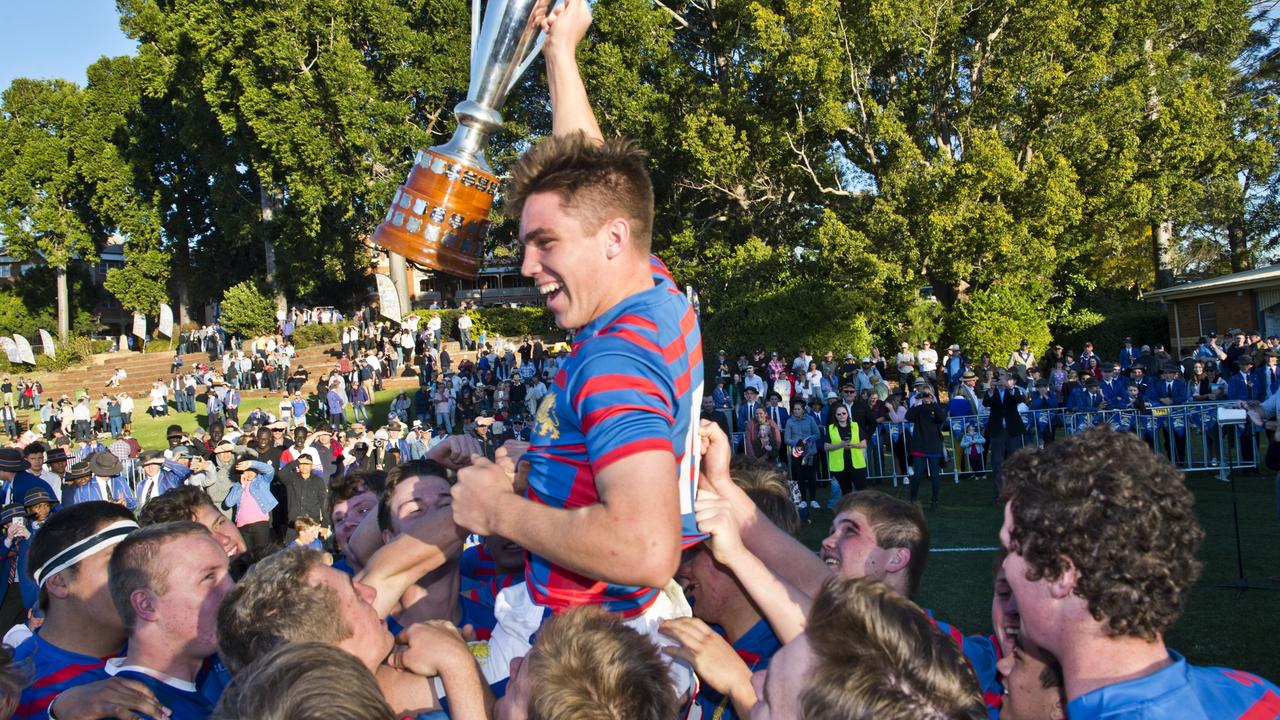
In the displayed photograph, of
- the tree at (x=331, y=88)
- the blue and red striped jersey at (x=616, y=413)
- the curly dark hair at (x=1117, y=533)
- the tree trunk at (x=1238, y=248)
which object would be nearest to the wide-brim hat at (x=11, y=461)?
the blue and red striped jersey at (x=616, y=413)

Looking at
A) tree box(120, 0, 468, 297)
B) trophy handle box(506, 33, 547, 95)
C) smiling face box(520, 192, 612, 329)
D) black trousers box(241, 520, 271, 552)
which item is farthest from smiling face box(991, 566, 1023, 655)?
tree box(120, 0, 468, 297)

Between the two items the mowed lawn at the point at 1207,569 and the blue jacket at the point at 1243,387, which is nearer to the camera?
the mowed lawn at the point at 1207,569

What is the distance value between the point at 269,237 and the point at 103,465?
31606 mm

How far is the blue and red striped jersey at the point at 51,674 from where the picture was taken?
9.96 feet

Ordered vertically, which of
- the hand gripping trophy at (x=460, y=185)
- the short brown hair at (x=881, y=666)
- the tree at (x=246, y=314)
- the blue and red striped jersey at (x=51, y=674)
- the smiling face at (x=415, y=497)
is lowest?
the blue and red striped jersey at (x=51, y=674)

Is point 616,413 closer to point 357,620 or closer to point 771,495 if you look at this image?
point 357,620

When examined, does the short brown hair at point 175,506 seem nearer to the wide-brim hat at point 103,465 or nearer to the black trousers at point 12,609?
the black trousers at point 12,609

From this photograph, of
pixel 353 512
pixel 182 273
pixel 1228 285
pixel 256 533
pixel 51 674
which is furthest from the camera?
pixel 182 273

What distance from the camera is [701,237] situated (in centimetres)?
3297

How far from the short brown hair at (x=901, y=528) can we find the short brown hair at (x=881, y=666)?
1.40 metres

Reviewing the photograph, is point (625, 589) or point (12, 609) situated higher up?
point (625, 589)

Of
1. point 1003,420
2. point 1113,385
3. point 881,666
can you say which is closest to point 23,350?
point 1003,420

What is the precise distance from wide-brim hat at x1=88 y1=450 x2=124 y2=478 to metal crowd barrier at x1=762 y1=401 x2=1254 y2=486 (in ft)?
35.0

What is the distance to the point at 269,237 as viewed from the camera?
41.6 m
